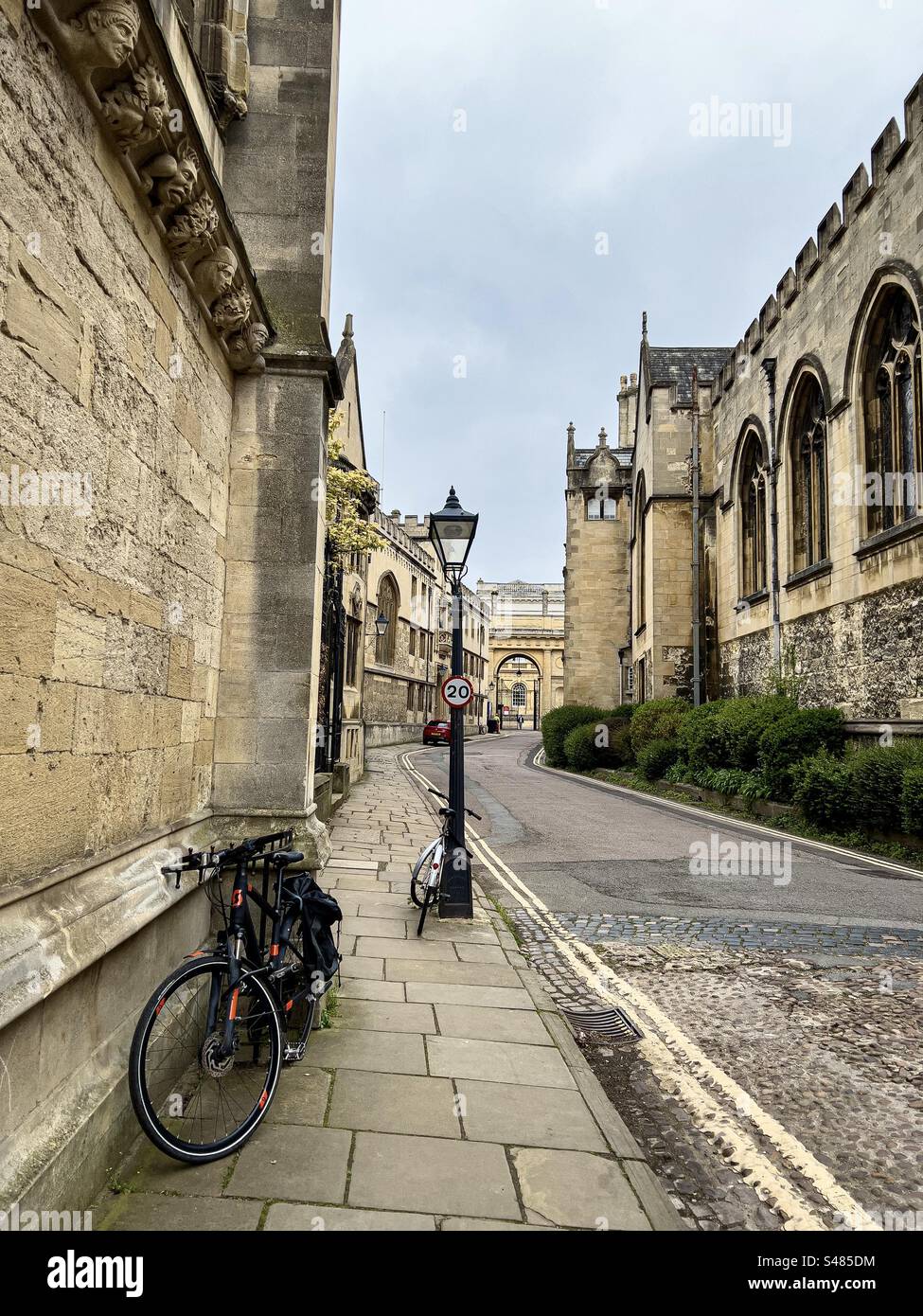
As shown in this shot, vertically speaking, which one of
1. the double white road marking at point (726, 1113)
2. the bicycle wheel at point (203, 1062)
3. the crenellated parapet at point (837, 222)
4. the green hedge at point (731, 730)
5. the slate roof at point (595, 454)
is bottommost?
the double white road marking at point (726, 1113)

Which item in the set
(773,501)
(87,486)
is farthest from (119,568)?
(773,501)

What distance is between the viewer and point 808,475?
53.2ft

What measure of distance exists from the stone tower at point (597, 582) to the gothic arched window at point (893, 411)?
18.4m

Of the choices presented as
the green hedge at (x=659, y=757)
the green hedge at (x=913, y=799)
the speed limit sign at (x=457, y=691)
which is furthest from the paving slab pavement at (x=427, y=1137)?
the green hedge at (x=659, y=757)

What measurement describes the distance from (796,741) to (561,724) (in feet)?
45.6

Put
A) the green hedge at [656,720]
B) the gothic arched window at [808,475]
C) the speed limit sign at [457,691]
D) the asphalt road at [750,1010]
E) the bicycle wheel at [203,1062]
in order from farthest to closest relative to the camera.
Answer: the green hedge at [656,720] → the gothic arched window at [808,475] → the speed limit sign at [457,691] → the asphalt road at [750,1010] → the bicycle wheel at [203,1062]

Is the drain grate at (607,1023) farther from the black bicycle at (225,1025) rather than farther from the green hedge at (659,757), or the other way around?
the green hedge at (659,757)

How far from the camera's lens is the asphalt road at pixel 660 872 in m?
7.50

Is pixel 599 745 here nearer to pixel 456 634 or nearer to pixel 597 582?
pixel 597 582

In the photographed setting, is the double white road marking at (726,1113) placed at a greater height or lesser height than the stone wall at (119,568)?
lesser

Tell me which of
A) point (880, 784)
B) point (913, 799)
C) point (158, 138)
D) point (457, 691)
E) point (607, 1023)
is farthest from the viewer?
point (880, 784)

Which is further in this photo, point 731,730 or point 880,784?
point 731,730

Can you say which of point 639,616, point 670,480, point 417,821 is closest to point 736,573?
point 670,480

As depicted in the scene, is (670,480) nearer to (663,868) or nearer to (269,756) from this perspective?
(663,868)
